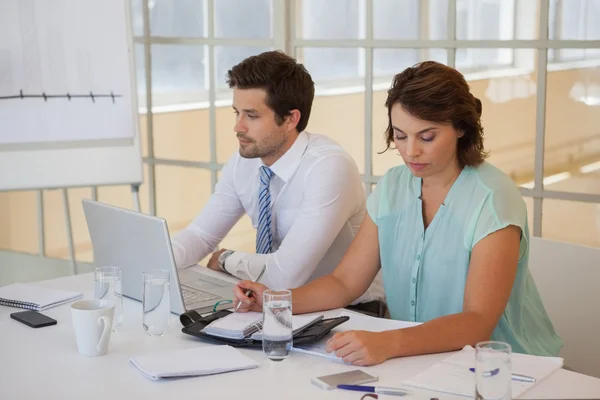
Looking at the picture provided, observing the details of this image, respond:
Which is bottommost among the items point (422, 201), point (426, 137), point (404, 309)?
point (404, 309)

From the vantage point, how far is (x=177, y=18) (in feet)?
12.2

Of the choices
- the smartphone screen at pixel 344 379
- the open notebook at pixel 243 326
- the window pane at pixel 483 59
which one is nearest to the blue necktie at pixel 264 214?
the open notebook at pixel 243 326

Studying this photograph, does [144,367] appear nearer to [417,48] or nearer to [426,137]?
[426,137]

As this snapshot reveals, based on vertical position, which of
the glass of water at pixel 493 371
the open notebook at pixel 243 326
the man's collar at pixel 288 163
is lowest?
the open notebook at pixel 243 326

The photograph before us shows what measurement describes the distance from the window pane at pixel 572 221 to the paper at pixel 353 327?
116 cm

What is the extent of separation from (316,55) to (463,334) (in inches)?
74.0

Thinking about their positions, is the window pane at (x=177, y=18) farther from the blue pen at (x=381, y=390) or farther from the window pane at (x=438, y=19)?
the blue pen at (x=381, y=390)

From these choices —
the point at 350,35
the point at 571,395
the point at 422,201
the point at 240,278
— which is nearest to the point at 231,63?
the point at 350,35

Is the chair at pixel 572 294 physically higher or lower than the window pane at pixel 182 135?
lower

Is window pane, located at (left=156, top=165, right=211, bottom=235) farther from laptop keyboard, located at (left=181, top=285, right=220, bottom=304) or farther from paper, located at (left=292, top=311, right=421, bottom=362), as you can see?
paper, located at (left=292, top=311, right=421, bottom=362)

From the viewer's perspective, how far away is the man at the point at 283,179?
241cm

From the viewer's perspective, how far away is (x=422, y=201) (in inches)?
82.1

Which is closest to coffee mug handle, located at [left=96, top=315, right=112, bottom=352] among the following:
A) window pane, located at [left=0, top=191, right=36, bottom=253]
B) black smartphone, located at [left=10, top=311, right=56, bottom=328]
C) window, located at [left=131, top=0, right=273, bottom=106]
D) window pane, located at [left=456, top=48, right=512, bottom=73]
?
black smartphone, located at [left=10, top=311, right=56, bottom=328]

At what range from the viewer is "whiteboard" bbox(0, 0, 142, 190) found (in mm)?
3162
